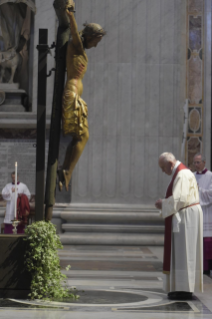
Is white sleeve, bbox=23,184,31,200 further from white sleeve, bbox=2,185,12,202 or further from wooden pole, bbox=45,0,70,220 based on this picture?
wooden pole, bbox=45,0,70,220

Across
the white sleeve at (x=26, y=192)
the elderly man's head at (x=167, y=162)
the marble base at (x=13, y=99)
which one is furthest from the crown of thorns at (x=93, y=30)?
the marble base at (x=13, y=99)

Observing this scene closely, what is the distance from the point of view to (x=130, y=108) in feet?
40.1

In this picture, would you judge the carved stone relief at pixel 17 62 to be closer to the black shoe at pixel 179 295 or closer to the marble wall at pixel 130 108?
the marble wall at pixel 130 108

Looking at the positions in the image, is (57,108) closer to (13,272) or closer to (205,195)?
(13,272)

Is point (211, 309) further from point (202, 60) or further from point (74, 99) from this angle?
point (202, 60)

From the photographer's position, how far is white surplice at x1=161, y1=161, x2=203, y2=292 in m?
6.51

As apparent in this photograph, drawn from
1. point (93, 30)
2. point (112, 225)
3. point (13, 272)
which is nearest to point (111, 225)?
point (112, 225)

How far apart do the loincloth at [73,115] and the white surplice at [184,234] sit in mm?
1241

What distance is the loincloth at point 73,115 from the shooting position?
6.04 m

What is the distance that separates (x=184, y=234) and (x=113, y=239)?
5149mm

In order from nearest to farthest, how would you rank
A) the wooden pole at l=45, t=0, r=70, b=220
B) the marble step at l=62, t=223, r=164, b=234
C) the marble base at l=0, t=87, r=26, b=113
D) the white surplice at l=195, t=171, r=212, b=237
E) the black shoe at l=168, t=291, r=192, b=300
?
1. the wooden pole at l=45, t=0, r=70, b=220
2. the black shoe at l=168, t=291, r=192, b=300
3. the white surplice at l=195, t=171, r=212, b=237
4. the marble step at l=62, t=223, r=164, b=234
5. the marble base at l=0, t=87, r=26, b=113

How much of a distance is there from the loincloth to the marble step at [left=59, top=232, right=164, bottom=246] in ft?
19.0

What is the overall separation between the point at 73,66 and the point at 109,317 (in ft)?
7.97

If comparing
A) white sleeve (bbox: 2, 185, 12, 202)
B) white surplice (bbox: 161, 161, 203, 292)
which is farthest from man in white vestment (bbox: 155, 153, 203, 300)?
white sleeve (bbox: 2, 185, 12, 202)
